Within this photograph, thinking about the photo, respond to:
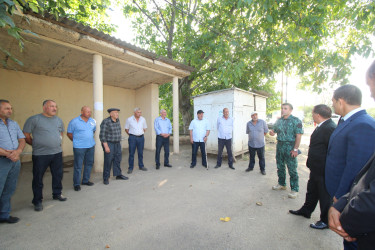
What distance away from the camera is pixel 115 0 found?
388 inches

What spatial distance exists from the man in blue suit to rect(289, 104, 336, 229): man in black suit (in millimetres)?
841

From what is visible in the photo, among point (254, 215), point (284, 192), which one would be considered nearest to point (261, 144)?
point (284, 192)

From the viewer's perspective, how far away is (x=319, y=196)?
101 inches

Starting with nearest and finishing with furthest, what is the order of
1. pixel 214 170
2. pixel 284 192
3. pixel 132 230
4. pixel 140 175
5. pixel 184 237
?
1. pixel 184 237
2. pixel 132 230
3. pixel 284 192
4. pixel 140 175
5. pixel 214 170

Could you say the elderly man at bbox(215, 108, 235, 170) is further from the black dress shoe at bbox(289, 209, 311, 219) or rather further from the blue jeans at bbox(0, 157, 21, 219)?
the blue jeans at bbox(0, 157, 21, 219)

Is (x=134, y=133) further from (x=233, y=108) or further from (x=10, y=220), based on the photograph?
(x=233, y=108)

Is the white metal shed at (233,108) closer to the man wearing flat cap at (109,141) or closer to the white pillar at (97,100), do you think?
the man wearing flat cap at (109,141)

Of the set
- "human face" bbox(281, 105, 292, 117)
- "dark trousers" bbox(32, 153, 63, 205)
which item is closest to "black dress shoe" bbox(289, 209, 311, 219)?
"human face" bbox(281, 105, 292, 117)

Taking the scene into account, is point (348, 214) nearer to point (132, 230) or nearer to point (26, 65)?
point (132, 230)

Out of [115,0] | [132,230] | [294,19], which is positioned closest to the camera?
[132,230]

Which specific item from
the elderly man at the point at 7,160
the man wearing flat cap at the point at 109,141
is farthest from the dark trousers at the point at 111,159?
the elderly man at the point at 7,160

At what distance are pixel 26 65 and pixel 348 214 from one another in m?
8.43

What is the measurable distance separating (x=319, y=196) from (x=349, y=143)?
4.73 feet

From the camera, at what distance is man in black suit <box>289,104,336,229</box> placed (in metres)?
2.50
